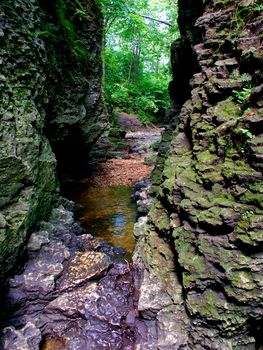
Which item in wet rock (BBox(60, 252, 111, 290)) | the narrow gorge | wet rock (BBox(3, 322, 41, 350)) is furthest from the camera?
wet rock (BBox(60, 252, 111, 290))

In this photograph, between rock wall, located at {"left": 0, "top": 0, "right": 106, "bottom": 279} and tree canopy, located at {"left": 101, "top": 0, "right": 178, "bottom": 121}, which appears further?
tree canopy, located at {"left": 101, "top": 0, "right": 178, "bottom": 121}

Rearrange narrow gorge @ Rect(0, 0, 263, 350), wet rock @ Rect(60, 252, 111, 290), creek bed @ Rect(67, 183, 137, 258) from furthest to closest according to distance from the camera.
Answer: creek bed @ Rect(67, 183, 137, 258), wet rock @ Rect(60, 252, 111, 290), narrow gorge @ Rect(0, 0, 263, 350)

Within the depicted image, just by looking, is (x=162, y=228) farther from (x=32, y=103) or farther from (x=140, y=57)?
(x=140, y=57)

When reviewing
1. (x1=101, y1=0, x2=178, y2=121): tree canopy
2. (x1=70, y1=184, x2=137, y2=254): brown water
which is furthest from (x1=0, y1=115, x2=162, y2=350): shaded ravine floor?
(x1=101, y1=0, x2=178, y2=121): tree canopy

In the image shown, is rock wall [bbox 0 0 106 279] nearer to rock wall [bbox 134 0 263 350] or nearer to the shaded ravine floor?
the shaded ravine floor

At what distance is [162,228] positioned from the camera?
13.6 ft

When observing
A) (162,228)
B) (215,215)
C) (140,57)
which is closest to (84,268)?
→ (162,228)

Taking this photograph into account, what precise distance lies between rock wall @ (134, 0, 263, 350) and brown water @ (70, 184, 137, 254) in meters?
2.00

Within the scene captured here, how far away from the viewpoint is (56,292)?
13.9 ft

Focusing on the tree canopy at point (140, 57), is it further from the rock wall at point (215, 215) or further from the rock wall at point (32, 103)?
the rock wall at point (215, 215)

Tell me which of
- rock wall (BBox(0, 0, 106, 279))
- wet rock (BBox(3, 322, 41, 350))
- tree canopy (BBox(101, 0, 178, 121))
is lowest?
wet rock (BBox(3, 322, 41, 350))

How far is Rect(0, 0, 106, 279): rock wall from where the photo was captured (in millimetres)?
4586

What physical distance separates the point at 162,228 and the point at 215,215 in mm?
1164

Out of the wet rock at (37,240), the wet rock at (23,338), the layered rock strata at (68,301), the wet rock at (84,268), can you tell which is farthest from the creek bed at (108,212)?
the wet rock at (23,338)
